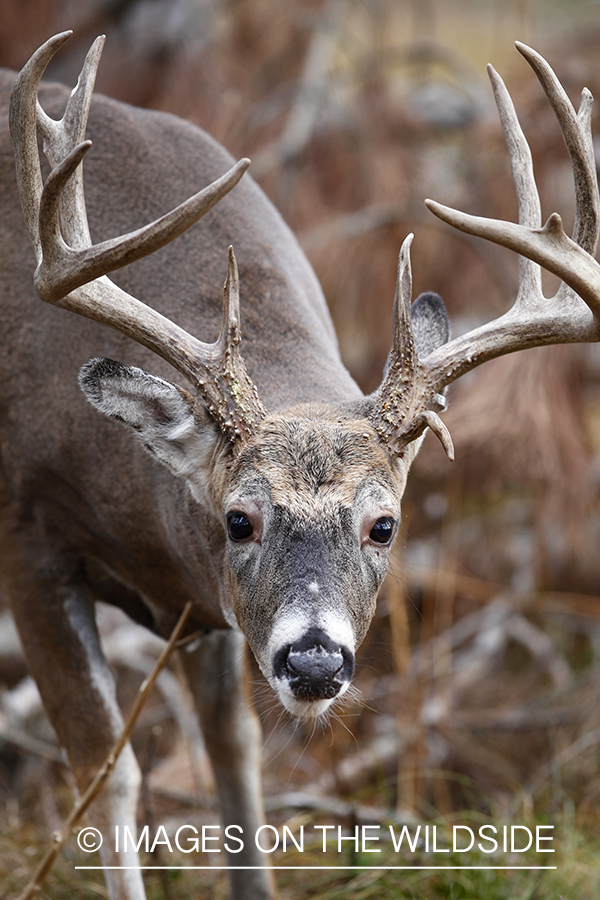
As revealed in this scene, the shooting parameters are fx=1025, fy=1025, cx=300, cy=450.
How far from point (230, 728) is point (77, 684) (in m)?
0.80

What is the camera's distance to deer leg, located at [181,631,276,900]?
13.4 ft

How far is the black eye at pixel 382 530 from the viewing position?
2.90 metres

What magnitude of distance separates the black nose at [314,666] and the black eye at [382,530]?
43 cm

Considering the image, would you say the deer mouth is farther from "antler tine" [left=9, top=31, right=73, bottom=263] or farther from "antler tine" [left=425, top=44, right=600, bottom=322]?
"antler tine" [left=9, top=31, right=73, bottom=263]

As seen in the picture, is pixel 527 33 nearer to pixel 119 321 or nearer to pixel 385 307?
pixel 385 307

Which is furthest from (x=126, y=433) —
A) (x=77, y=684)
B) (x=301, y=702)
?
(x=301, y=702)

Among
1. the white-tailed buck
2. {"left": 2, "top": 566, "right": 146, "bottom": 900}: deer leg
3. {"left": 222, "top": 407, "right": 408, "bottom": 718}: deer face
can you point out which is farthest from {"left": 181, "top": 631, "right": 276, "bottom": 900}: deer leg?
{"left": 222, "top": 407, "right": 408, "bottom": 718}: deer face

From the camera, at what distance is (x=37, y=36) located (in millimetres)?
7262

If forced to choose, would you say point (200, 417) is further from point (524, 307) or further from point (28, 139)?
point (524, 307)

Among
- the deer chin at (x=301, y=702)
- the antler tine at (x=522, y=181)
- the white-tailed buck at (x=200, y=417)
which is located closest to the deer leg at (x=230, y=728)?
the white-tailed buck at (x=200, y=417)

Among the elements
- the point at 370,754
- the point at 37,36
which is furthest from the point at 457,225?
the point at 37,36

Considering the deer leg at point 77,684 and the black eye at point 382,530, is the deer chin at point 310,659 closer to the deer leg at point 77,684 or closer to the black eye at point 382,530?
the black eye at point 382,530

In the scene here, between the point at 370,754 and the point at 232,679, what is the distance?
1.84 meters

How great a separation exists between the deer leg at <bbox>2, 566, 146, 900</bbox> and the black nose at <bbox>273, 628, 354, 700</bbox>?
124cm
